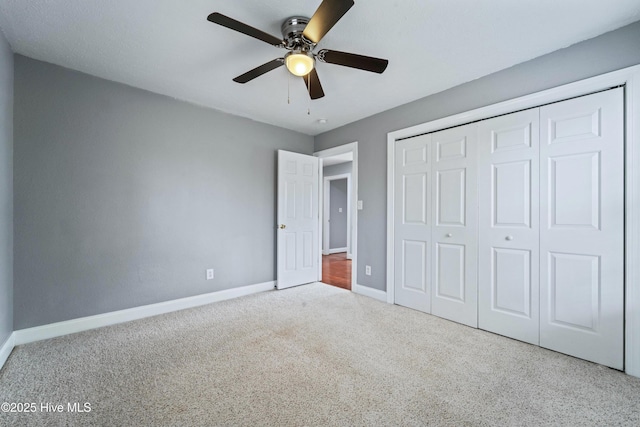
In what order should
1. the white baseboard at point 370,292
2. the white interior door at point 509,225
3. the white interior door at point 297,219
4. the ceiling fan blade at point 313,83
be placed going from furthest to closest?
the white interior door at point 297,219 < the white baseboard at point 370,292 < the white interior door at point 509,225 < the ceiling fan blade at point 313,83

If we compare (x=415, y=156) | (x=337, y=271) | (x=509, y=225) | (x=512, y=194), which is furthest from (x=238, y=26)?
(x=337, y=271)

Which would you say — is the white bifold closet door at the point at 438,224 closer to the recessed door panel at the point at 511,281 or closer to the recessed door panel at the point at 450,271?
the recessed door panel at the point at 450,271

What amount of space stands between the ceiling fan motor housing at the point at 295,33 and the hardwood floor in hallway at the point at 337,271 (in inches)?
127

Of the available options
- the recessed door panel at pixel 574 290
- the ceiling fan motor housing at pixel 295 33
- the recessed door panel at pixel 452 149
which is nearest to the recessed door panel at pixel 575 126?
the recessed door panel at pixel 452 149

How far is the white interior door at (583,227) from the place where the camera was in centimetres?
198

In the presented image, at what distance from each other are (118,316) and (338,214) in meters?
5.85

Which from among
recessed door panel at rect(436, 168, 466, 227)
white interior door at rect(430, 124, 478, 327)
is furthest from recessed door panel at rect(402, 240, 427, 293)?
recessed door panel at rect(436, 168, 466, 227)

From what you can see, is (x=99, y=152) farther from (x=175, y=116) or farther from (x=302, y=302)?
(x=302, y=302)

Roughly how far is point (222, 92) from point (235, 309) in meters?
2.45

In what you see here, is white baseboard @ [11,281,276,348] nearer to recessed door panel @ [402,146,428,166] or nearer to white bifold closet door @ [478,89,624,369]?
recessed door panel @ [402,146,428,166]

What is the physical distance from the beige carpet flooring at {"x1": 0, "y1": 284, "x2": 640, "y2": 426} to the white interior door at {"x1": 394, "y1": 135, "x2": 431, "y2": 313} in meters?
0.56

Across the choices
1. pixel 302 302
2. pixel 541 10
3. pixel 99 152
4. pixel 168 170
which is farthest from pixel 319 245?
pixel 541 10

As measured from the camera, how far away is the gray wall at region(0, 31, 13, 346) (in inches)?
80.1

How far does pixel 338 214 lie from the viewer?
7.92 metres
